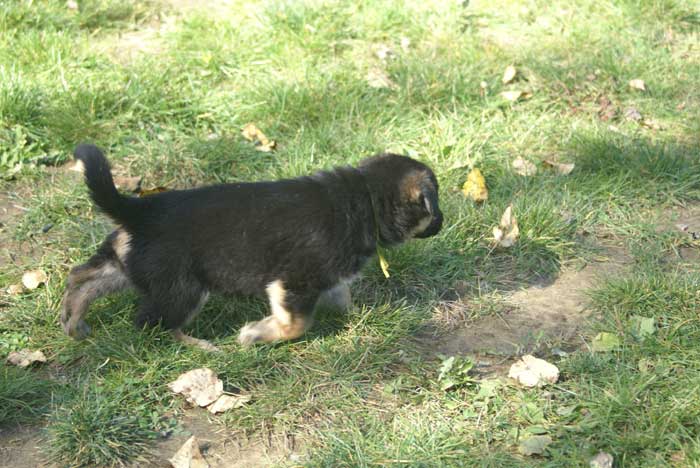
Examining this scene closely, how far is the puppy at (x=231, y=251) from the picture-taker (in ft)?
12.7

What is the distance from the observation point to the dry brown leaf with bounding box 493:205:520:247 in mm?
4840

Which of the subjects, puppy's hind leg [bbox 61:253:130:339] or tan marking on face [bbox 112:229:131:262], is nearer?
tan marking on face [bbox 112:229:131:262]

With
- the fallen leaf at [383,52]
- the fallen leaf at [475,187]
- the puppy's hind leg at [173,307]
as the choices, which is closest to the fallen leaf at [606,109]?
the fallen leaf at [475,187]

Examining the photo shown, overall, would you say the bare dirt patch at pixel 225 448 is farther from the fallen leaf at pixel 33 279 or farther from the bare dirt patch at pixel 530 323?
the fallen leaf at pixel 33 279

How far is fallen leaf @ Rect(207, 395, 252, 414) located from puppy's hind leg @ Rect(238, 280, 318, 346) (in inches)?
14.0

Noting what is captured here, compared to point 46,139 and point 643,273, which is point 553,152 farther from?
point 46,139

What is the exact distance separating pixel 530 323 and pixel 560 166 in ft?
5.15

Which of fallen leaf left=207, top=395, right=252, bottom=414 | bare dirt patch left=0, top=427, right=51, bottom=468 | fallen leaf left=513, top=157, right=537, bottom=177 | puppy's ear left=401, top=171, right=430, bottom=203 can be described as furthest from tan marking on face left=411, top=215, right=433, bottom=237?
bare dirt patch left=0, top=427, right=51, bottom=468

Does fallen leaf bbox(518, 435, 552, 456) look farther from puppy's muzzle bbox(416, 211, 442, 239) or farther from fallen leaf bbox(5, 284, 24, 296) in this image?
fallen leaf bbox(5, 284, 24, 296)

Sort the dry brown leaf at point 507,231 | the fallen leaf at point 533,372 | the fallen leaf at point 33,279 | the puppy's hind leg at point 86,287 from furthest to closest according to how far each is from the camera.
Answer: the dry brown leaf at point 507,231 → the fallen leaf at point 33,279 → the puppy's hind leg at point 86,287 → the fallen leaf at point 533,372

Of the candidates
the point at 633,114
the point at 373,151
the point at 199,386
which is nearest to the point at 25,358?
the point at 199,386

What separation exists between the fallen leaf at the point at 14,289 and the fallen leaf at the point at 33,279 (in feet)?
0.10

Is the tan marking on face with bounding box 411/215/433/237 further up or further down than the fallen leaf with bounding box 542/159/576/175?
further up

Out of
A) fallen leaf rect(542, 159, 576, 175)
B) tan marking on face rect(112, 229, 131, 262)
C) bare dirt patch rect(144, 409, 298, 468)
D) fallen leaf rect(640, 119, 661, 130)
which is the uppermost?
tan marking on face rect(112, 229, 131, 262)
